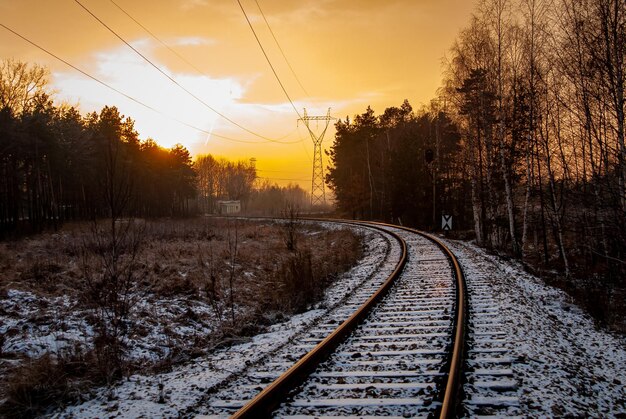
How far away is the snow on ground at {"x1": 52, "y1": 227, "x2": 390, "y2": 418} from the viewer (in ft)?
14.5

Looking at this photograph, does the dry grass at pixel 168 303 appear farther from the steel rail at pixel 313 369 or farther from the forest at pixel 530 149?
the forest at pixel 530 149

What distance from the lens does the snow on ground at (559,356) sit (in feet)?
14.5

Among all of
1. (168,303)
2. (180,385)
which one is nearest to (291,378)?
(180,385)

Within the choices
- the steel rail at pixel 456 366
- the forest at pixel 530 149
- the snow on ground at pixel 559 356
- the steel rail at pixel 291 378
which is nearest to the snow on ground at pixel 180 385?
Answer: the steel rail at pixel 291 378

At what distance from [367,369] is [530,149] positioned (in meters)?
18.3

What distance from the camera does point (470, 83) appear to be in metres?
22.2

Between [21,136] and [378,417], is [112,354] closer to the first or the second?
[378,417]

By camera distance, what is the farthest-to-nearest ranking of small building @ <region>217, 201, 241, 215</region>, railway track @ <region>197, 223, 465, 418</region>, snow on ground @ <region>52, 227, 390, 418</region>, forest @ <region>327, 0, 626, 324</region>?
small building @ <region>217, 201, 241, 215</region> → forest @ <region>327, 0, 626, 324</region> → snow on ground @ <region>52, 227, 390, 418</region> → railway track @ <region>197, 223, 465, 418</region>

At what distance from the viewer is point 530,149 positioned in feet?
64.7

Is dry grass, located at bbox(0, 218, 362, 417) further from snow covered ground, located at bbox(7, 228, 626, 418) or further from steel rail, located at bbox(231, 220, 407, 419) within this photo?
steel rail, located at bbox(231, 220, 407, 419)

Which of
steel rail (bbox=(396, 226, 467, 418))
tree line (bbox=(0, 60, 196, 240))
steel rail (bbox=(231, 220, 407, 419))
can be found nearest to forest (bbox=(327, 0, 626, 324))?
steel rail (bbox=(396, 226, 467, 418))

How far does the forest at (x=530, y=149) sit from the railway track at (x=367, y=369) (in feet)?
15.4

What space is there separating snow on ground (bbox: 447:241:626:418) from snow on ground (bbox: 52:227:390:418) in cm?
354

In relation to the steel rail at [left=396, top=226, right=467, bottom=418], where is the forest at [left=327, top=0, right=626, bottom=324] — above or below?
above
